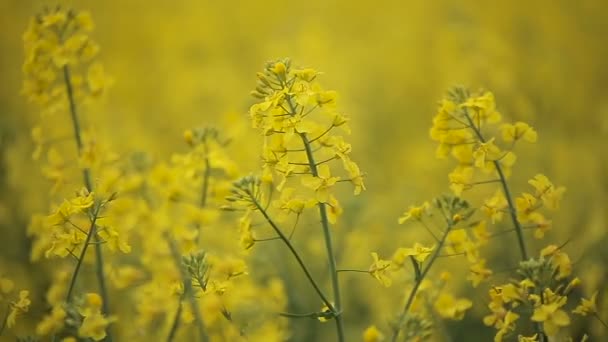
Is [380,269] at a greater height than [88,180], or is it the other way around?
[88,180]

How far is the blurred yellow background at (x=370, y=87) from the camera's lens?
414 centimetres

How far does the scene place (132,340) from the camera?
9.49 feet

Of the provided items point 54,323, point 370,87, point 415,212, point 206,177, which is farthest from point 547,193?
point 370,87

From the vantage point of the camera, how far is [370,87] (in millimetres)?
8117

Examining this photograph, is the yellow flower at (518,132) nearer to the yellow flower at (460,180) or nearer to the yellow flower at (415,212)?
the yellow flower at (460,180)

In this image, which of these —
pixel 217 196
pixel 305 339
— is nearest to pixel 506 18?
pixel 305 339

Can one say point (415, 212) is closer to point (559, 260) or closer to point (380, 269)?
point (380, 269)

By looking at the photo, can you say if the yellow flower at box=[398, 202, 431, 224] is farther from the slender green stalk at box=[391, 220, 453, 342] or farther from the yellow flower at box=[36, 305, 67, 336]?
the yellow flower at box=[36, 305, 67, 336]

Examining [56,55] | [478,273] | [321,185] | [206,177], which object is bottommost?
[478,273]

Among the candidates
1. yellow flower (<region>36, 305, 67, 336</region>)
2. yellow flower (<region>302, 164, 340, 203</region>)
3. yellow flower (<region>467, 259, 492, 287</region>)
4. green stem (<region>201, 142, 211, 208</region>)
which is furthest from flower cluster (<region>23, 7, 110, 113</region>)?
yellow flower (<region>467, 259, 492, 287</region>)

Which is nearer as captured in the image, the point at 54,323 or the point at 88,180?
the point at 54,323

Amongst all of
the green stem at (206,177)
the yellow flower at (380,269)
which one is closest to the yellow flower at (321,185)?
the yellow flower at (380,269)

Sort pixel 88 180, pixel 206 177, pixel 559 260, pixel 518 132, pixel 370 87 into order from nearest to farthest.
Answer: pixel 559 260 < pixel 518 132 < pixel 88 180 < pixel 206 177 < pixel 370 87

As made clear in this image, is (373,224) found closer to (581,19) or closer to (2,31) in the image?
(581,19)
